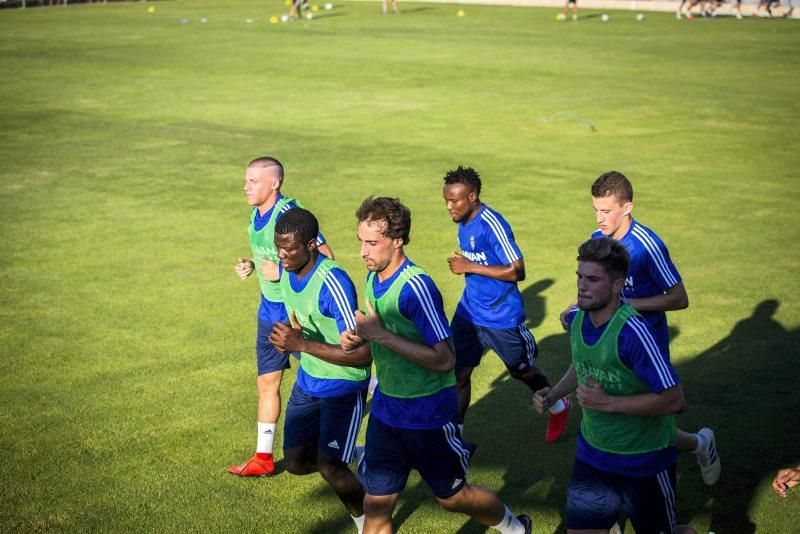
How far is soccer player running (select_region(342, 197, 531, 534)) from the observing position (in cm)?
561

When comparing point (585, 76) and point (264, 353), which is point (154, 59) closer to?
point (585, 76)

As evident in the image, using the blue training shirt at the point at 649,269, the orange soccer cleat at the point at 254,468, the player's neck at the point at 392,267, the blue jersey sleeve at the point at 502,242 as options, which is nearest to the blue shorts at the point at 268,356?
the orange soccer cleat at the point at 254,468

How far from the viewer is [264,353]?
25.4ft

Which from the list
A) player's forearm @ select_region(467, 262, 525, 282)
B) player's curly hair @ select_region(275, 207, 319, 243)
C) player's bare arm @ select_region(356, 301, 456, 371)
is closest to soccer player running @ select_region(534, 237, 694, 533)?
player's bare arm @ select_region(356, 301, 456, 371)

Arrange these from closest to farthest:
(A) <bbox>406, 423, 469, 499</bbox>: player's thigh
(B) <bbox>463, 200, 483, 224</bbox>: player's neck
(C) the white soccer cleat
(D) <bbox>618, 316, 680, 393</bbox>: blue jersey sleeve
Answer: (D) <bbox>618, 316, 680, 393</bbox>: blue jersey sleeve < (A) <bbox>406, 423, 469, 499</bbox>: player's thigh < (C) the white soccer cleat < (B) <bbox>463, 200, 483, 224</bbox>: player's neck

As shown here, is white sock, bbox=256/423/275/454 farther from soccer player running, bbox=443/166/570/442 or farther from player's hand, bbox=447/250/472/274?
player's hand, bbox=447/250/472/274

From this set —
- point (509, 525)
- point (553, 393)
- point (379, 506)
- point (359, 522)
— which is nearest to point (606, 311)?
point (553, 393)

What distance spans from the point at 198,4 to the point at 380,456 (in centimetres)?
6242

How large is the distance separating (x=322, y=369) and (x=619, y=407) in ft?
7.26

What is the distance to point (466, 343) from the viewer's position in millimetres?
8281

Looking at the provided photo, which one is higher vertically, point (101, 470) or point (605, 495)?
point (605, 495)

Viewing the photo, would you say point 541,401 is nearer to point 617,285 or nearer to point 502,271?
point 617,285

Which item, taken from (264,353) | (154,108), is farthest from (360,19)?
(264,353)

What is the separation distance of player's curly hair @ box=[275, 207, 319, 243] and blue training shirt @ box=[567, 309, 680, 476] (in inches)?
80.6
